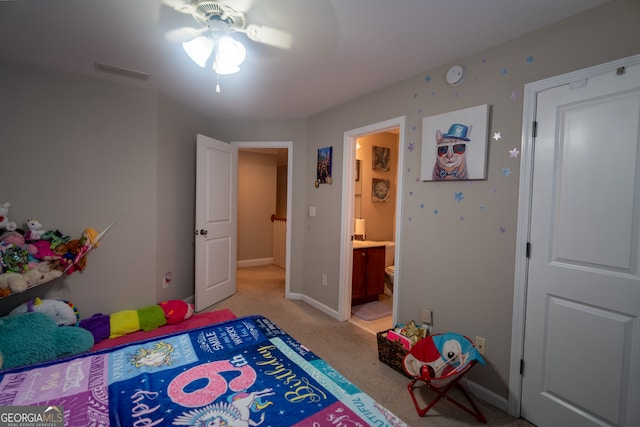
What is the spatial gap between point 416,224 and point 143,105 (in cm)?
284

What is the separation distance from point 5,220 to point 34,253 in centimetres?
31

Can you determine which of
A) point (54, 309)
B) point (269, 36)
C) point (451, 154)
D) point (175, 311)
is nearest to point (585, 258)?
point (451, 154)

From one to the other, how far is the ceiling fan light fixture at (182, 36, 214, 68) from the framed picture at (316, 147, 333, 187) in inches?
70.8

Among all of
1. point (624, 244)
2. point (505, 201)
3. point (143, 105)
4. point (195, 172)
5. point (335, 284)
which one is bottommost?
point (335, 284)

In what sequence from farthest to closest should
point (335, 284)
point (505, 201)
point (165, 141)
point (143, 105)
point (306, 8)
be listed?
point (335, 284)
point (165, 141)
point (143, 105)
point (505, 201)
point (306, 8)

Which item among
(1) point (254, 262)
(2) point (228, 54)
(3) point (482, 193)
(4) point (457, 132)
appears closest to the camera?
(2) point (228, 54)

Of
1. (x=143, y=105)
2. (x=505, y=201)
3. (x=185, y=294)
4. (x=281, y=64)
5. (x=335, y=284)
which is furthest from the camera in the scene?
(x=185, y=294)

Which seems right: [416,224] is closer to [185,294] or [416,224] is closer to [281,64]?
[281,64]

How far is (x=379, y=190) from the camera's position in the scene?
432cm

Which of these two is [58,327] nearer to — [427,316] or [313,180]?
[313,180]

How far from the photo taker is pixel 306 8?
5.28 feet

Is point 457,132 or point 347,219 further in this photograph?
point 347,219

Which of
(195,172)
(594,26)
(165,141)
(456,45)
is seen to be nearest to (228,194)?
(195,172)

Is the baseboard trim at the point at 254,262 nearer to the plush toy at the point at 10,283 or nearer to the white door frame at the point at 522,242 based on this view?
the plush toy at the point at 10,283
